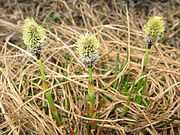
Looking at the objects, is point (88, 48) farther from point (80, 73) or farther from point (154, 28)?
point (80, 73)

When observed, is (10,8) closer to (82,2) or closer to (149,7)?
(82,2)

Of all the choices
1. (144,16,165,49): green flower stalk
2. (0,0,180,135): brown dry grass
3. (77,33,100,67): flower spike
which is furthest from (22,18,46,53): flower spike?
(144,16,165,49): green flower stalk

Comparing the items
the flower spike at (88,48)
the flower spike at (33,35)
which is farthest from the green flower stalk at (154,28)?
the flower spike at (33,35)

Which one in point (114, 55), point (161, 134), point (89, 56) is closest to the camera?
point (89, 56)

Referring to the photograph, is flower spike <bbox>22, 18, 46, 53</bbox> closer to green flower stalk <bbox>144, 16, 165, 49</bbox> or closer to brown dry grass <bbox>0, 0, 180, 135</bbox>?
brown dry grass <bbox>0, 0, 180, 135</bbox>

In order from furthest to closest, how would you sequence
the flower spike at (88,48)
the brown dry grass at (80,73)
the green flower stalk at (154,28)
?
the brown dry grass at (80,73) → the green flower stalk at (154,28) → the flower spike at (88,48)

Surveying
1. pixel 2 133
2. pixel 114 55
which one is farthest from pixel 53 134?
pixel 114 55

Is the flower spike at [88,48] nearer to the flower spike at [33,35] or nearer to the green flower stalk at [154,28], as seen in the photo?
the flower spike at [33,35]

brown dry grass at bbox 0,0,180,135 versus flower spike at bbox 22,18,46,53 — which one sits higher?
flower spike at bbox 22,18,46,53

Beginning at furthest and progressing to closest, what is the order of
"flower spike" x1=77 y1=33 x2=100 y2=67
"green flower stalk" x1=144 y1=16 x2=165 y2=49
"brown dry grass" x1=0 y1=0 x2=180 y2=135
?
1. "brown dry grass" x1=0 y1=0 x2=180 y2=135
2. "green flower stalk" x1=144 y1=16 x2=165 y2=49
3. "flower spike" x1=77 y1=33 x2=100 y2=67
